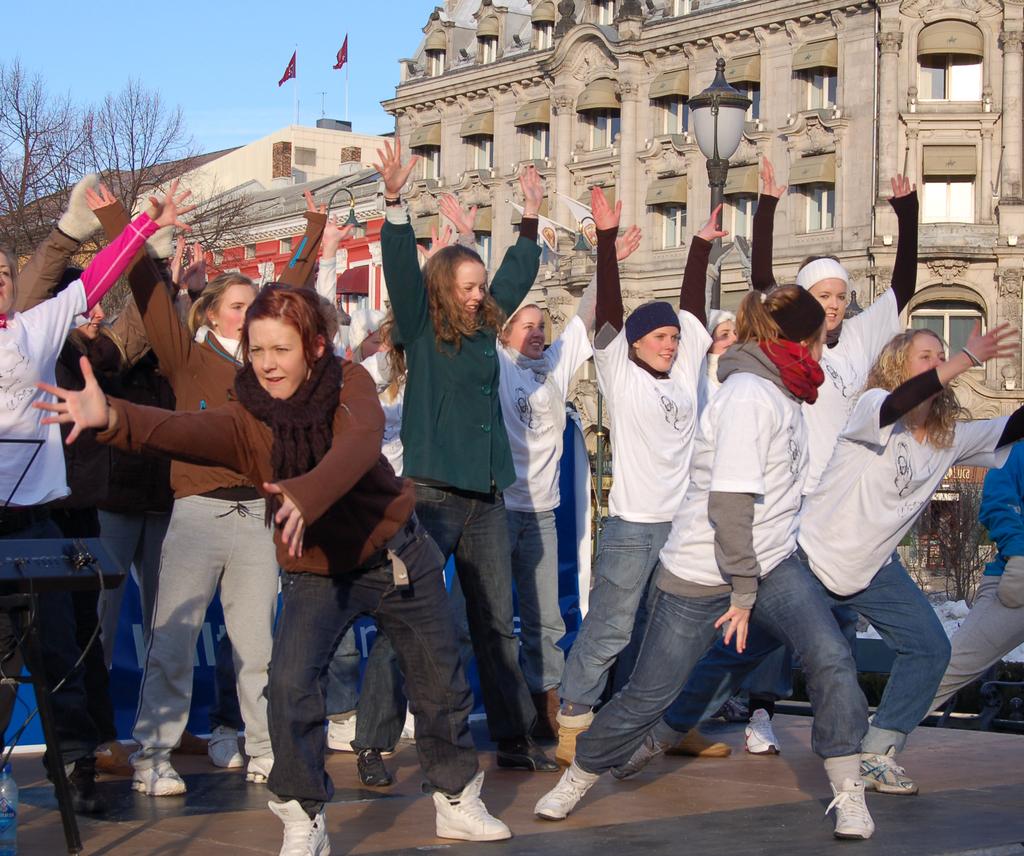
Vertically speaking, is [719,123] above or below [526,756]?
above

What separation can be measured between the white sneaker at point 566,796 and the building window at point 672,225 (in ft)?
159

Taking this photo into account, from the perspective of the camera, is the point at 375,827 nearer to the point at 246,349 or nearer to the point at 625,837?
the point at 625,837

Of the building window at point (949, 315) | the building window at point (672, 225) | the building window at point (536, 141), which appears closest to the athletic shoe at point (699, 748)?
the building window at point (949, 315)

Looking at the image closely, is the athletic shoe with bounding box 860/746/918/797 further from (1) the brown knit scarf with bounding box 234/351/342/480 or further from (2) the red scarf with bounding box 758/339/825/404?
(1) the brown knit scarf with bounding box 234/351/342/480

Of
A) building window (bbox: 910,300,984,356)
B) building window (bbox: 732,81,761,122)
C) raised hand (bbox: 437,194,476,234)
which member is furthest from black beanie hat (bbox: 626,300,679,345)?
building window (bbox: 732,81,761,122)

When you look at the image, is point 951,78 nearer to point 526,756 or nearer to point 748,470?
point 526,756

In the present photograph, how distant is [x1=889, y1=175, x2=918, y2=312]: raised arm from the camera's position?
8477 millimetres

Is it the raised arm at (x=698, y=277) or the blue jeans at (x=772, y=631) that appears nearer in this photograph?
the blue jeans at (x=772, y=631)

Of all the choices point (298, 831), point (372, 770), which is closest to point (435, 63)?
point (372, 770)

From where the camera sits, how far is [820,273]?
8.23m

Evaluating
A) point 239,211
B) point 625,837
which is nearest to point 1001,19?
point 239,211

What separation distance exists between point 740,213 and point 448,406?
46149 millimetres

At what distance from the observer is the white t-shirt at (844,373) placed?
7980 mm

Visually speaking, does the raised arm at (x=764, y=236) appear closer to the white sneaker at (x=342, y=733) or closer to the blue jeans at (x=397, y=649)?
the white sneaker at (x=342, y=733)
